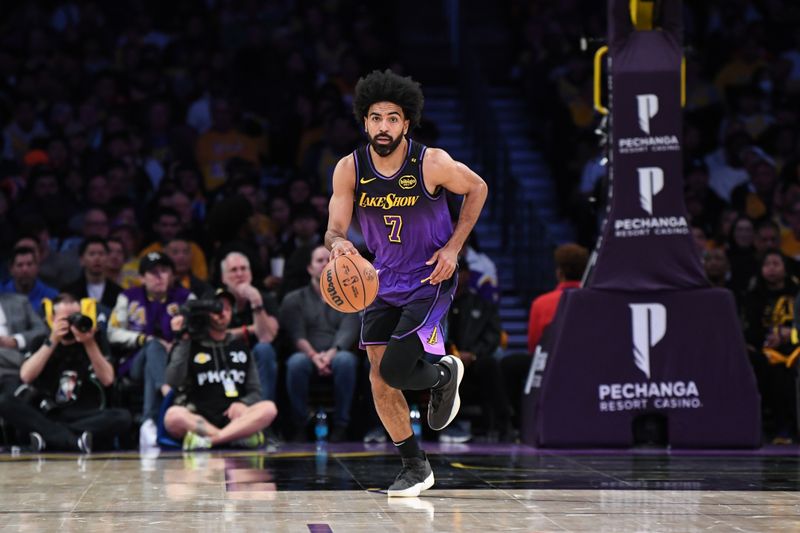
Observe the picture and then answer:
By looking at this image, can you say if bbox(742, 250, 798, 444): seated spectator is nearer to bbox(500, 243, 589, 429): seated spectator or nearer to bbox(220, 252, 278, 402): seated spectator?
bbox(500, 243, 589, 429): seated spectator

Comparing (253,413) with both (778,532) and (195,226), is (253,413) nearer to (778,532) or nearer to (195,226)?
(195,226)

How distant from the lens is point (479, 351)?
10586 mm

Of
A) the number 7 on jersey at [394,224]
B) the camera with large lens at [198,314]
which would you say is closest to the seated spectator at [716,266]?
the camera with large lens at [198,314]

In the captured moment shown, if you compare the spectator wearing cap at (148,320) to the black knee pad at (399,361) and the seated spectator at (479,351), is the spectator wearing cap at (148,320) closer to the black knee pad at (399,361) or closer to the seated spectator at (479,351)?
the seated spectator at (479,351)

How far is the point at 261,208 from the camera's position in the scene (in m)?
12.2

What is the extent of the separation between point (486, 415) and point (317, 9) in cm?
684

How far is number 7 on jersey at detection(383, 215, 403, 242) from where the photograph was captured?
6262mm

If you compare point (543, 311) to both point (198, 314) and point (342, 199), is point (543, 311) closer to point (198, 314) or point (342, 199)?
point (198, 314)

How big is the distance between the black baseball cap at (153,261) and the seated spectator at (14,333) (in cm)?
85

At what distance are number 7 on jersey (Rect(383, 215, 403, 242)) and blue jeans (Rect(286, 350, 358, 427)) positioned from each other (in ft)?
13.1

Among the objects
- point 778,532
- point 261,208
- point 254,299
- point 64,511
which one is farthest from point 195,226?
point 778,532

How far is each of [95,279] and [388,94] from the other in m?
4.95

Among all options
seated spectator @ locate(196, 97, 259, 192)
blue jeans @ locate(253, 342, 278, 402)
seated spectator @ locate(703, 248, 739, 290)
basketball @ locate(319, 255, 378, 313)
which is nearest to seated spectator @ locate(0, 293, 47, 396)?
blue jeans @ locate(253, 342, 278, 402)

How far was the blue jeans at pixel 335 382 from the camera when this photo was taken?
10109 millimetres
